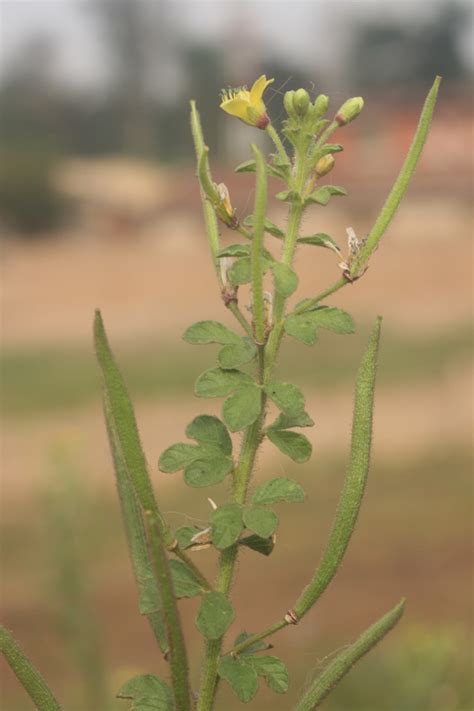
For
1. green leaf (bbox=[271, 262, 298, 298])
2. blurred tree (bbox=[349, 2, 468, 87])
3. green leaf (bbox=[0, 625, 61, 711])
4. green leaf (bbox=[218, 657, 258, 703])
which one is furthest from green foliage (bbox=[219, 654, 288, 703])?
blurred tree (bbox=[349, 2, 468, 87])

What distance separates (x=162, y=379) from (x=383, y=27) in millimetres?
28571

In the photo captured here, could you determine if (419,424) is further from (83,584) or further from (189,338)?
(189,338)

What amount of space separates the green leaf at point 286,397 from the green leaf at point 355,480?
4cm

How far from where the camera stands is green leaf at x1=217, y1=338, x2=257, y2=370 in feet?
2.55

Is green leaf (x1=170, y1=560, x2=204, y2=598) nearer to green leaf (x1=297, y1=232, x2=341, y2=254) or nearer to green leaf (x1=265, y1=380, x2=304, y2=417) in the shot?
green leaf (x1=265, y1=380, x2=304, y2=417)

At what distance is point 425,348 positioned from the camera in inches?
592

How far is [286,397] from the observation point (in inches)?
30.4

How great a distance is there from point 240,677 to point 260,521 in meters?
0.10

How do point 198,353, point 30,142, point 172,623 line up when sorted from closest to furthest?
point 172,623
point 198,353
point 30,142

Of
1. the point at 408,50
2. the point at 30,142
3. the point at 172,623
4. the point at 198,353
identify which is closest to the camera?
the point at 172,623

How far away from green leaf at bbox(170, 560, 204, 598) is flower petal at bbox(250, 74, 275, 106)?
30cm

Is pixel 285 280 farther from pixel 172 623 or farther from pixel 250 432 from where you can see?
pixel 172 623

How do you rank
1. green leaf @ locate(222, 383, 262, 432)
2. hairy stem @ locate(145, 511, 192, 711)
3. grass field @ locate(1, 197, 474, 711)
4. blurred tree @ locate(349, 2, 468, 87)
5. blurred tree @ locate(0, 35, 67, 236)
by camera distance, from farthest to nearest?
blurred tree @ locate(349, 2, 468, 87) → blurred tree @ locate(0, 35, 67, 236) → grass field @ locate(1, 197, 474, 711) → green leaf @ locate(222, 383, 262, 432) → hairy stem @ locate(145, 511, 192, 711)

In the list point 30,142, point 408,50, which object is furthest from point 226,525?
point 408,50
